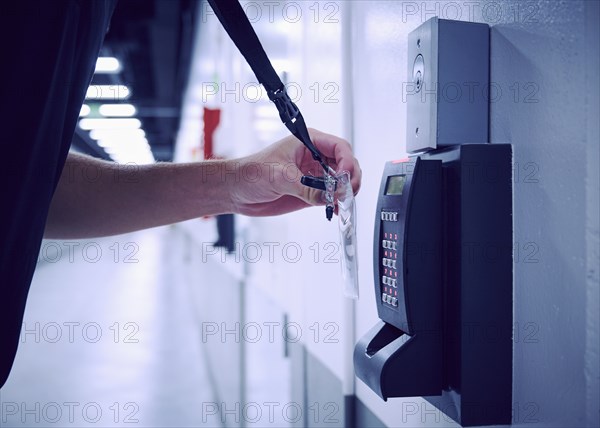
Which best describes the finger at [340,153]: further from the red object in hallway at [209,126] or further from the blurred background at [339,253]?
the red object in hallway at [209,126]

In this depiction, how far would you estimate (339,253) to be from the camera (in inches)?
46.3

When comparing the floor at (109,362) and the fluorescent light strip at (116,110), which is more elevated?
the fluorescent light strip at (116,110)

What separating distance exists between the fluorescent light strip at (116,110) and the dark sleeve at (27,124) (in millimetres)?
8104

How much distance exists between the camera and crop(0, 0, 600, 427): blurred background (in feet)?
1.81

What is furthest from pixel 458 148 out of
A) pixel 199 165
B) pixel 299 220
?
pixel 299 220

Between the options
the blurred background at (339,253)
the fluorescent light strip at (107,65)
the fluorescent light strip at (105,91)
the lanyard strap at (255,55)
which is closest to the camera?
the blurred background at (339,253)

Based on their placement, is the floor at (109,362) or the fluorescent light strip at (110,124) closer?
the floor at (109,362)

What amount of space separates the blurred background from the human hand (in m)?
0.12

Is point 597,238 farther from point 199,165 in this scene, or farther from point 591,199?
point 199,165

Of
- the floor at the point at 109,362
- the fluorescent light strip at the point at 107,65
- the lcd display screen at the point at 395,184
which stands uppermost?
the fluorescent light strip at the point at 107,65

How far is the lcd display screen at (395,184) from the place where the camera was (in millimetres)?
749

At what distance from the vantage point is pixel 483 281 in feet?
2.25

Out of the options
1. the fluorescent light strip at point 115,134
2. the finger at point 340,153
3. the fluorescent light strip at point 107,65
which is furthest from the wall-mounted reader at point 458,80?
the fluorescent light strip at point 115,134

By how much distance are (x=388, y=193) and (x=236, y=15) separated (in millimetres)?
363
